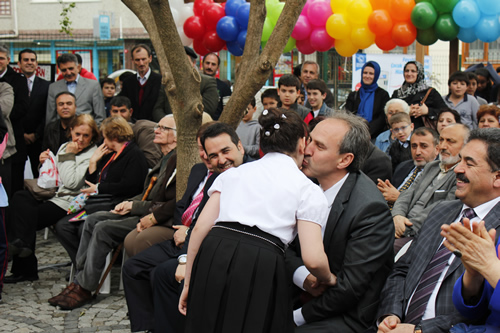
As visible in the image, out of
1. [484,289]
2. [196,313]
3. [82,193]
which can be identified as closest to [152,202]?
[82,193]

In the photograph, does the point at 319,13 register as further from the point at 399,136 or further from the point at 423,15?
the point at 399,136

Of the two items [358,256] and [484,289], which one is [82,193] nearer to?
[358,256]

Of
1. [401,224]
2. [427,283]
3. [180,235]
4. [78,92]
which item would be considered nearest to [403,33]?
[401,224]

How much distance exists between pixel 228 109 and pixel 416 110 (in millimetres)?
2904

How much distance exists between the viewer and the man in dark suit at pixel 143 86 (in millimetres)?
7918

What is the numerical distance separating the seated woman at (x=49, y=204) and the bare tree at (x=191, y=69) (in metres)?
1.56

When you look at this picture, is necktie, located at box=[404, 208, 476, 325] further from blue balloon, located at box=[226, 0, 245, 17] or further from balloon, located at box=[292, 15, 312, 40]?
blue balloon, located at box=[226, 0, 245, 17]

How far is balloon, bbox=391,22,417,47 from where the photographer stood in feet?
26.7

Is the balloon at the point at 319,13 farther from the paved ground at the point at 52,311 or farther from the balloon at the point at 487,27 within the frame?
the paved ground at the point at 52,311

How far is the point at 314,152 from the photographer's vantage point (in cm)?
326

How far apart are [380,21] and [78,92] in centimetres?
430

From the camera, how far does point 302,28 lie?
8742 mm

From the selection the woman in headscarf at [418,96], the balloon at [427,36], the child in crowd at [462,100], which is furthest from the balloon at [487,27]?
the woman in headscarf at [418,96]

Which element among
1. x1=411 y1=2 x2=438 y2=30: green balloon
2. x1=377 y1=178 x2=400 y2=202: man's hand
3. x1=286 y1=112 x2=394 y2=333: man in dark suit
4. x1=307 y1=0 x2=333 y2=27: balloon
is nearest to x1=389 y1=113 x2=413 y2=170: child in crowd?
x1=377 y1=178 x2=400 y2=202: man's hand
